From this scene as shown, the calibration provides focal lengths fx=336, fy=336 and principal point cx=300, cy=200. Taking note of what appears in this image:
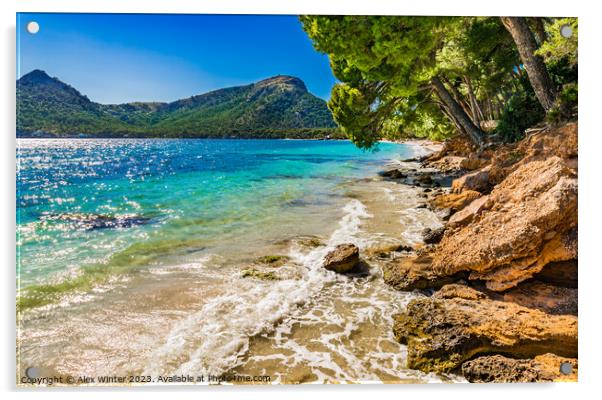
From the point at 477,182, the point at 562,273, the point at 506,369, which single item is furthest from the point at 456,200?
the point at 506,369

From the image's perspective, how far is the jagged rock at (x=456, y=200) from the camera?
783 cm

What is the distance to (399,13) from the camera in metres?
4.24

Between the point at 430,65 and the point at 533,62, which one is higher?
the point at 430,65

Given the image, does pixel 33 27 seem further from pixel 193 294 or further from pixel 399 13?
pixel 399 13

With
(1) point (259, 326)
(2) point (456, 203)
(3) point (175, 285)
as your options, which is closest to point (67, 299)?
(3) point (175, 285)

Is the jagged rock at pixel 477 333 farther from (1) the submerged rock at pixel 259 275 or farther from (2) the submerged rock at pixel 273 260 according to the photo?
(2) the submerged rock at pixel 273 260

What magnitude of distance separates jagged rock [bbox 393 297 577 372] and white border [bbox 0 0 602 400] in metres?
0.30

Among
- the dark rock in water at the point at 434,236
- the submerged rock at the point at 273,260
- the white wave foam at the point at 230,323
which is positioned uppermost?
the dark rock in water at the point at 434,236

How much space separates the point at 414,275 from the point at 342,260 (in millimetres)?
1085

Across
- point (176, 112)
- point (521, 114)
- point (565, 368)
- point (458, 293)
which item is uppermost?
point (521, 114)

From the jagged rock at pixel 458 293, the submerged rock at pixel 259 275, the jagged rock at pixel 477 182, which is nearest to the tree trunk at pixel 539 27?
the jagged rock at pixel 477 182

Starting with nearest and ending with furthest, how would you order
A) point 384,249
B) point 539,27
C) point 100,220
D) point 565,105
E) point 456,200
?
point 565,105, point 384,249, point 539,27, point 100,220, point 456,200

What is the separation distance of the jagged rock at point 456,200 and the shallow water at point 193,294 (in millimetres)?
621

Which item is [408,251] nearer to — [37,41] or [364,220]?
[364,220]
